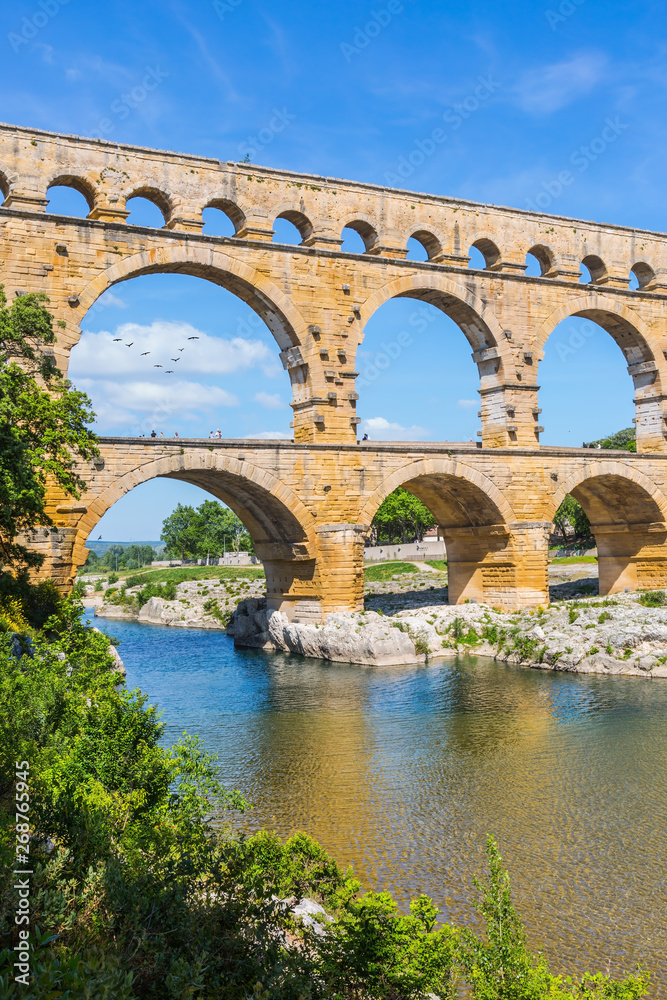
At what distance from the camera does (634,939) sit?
766cm

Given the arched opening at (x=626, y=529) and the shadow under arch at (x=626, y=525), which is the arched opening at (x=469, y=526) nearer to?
the shadow under arch at (x=626, y=525)

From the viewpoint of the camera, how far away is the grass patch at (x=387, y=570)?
4628 centimetres

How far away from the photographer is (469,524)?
2870cm

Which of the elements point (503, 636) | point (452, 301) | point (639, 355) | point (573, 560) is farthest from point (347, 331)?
point (573, 560)

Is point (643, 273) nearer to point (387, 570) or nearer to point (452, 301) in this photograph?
point (452, 301)

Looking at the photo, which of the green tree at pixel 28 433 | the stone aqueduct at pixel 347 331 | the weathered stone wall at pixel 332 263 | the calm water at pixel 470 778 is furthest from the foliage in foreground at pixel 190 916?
the weathered stone wall at pixel 332 263

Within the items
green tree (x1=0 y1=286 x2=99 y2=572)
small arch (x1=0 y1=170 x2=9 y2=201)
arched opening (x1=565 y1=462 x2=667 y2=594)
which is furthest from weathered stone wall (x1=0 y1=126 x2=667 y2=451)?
green tree (x1=0 y1=286 x2=99 y2=572)

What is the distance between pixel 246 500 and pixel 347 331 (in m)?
6.07

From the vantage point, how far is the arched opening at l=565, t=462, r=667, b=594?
99.9 feet

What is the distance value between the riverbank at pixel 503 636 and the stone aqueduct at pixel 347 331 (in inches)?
33.8

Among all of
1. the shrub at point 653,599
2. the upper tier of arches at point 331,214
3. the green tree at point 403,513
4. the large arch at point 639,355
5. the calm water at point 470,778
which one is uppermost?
the upper tier of arches at point 331,214

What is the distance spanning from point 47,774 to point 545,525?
2218cm

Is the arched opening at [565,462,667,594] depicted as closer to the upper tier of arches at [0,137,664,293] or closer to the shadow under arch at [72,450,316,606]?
the upper tier of arches at [0,137,664,293]

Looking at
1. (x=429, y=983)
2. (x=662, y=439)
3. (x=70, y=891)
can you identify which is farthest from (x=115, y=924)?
(x=662, y=439)
